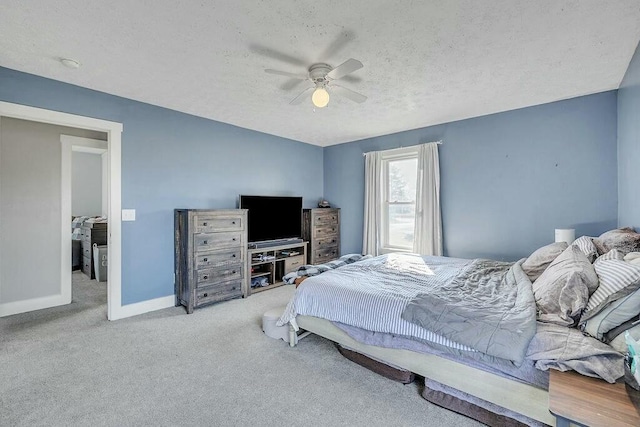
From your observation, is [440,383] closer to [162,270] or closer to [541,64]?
[541,64]

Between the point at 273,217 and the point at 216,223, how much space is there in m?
1.10

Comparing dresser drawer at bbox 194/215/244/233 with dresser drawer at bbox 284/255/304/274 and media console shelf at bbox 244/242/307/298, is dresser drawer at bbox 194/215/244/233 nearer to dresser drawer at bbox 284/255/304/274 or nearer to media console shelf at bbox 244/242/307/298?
media console shelf at bbox 244/242/307/298

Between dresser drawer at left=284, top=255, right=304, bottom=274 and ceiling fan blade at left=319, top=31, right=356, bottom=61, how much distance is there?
124 inches

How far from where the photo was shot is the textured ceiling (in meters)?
1.80

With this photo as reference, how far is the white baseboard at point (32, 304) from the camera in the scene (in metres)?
3.31

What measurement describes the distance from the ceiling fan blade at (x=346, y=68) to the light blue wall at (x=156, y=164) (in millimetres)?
2412

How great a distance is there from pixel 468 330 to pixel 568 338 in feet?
1.46

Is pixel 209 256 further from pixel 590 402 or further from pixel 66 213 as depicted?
pixel 590 402

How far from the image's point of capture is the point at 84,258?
5.19m

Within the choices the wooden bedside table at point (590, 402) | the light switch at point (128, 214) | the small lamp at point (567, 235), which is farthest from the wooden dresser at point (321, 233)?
the wooden bedside table at point (590, 402)

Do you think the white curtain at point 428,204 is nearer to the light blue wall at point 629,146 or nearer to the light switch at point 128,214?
the light blue wall at point 629,146

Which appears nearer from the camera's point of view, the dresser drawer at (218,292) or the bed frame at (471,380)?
the bed frame at (471,380)

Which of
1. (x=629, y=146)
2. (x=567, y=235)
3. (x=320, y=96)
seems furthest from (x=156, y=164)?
(x=629, y=146)

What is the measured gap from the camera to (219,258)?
12.1ft
